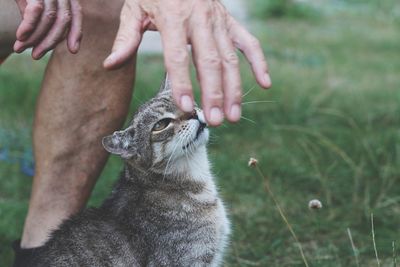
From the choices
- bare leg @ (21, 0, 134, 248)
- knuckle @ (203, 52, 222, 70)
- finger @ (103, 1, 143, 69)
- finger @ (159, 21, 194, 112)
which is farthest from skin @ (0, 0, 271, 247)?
knuckle @ (203, 52, 222, 70)

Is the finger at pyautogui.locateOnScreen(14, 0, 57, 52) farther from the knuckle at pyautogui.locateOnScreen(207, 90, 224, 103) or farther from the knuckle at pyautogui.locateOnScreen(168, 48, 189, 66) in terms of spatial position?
the knuckle at pyautogui.locateOnScreen(207, 90, 224, 103)

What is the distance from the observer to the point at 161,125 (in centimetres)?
295

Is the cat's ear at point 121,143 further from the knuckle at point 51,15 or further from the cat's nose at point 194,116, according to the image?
the knuckle at point 51,15

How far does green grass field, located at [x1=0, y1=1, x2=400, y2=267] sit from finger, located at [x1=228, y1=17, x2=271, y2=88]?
1.44m

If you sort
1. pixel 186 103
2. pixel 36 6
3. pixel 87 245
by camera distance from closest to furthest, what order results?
pixel 186 103 → pixel 36 6 → pixel 87 245

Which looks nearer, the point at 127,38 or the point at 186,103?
the point at 186,103

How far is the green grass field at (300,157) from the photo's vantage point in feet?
11.3

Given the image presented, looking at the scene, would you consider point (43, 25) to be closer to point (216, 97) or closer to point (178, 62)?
point (178, 62)

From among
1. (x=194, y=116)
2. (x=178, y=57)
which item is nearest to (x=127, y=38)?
(x=178, y=57)

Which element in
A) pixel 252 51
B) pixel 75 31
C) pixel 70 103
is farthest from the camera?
pixel 70 103

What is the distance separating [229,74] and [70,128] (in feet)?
4.91

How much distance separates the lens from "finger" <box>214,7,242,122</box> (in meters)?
1.74

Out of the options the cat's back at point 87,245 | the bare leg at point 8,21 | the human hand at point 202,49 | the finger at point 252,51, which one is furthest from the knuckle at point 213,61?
the bare leg at point 8,21

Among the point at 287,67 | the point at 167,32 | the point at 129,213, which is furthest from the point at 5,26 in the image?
the point at 287,67
